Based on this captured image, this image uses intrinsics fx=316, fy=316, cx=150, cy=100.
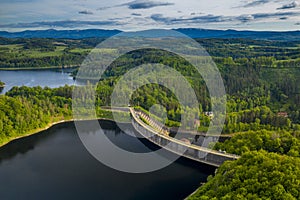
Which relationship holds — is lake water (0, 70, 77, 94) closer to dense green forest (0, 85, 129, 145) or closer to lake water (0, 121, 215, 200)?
dense green forest (0, 85, 129, 145)

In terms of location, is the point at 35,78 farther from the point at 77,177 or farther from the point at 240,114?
the point at 77,177

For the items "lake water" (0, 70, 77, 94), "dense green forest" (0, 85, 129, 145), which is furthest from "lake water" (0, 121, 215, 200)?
"lake water" (0, 70, 77, 94)

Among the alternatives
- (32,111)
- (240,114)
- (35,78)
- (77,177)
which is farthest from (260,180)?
(35,78)

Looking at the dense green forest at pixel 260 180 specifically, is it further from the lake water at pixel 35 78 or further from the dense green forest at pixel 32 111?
the lake water at pixel 35 78

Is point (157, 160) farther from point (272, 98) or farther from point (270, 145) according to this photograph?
point (272, 98)

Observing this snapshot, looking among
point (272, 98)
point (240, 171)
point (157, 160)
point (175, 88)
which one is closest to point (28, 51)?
point (175, 88)
